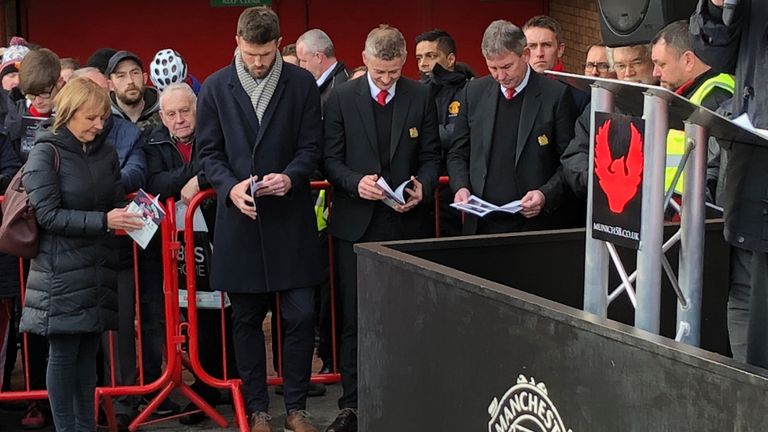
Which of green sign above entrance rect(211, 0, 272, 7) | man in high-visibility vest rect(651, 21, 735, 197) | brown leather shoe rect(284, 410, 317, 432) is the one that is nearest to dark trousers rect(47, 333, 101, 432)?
brown leather shoe rect(284, 410, 317, 432)

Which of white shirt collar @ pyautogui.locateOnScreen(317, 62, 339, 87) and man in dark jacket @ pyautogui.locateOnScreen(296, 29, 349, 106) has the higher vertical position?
man in dark jacket @ pyautogui.locateOnScreen(296, 29, 349, 106)

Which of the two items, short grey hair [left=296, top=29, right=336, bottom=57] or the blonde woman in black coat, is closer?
the blonde woman in black coat

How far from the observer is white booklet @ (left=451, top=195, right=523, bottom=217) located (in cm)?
565

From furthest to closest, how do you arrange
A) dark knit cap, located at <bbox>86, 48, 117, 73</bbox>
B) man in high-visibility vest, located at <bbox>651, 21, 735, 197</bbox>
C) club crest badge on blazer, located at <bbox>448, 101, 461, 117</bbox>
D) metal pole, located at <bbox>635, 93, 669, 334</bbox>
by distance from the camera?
1. dark knit cap, located at <bbox>86, 48, 117, 73</bbox>
2. club crest badge on blazer, located at <bbox>448, 101, 461, 117</bbox>
3. man in high-visibility vest, located at <bbox>651, 21, 735, 197</bbox>
4. metal pole, located at <bbox>635, 93, 669, 334</bbox>

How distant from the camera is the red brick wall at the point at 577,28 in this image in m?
13.0

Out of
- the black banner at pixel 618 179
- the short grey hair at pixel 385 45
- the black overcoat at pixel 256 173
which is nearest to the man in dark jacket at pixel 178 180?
the black overcoat at pixel 256 173

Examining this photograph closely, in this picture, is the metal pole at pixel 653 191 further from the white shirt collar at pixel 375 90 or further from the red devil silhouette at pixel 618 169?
the white shirt collar at pixel 375 90

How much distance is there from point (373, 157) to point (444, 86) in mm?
1633

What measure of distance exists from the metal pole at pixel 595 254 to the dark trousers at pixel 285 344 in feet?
7.91

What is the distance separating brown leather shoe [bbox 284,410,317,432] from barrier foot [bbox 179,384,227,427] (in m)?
0.45

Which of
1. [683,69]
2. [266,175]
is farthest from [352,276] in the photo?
[683,69]

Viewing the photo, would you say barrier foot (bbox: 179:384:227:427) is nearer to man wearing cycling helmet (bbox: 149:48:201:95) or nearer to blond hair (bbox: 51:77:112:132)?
blond hair (bbox: 51:77:112:132)

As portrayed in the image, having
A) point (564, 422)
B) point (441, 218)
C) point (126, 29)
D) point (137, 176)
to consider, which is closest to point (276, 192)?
point (137, 176)

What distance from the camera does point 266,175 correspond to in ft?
18.5
